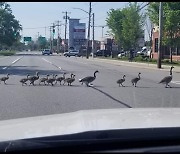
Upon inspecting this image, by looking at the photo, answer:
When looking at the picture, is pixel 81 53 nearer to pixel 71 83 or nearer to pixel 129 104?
pixel 71 83

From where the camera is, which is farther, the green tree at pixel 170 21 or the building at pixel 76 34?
the building at pixel 76 34

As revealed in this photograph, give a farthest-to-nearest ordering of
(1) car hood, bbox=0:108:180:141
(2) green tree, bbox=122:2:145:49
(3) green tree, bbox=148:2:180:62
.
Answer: (2) green tree, bbox=122:2:145:49
(3) green tree, bbox=148:2:180:62
(1) car hood, bbox=0:108:180:141

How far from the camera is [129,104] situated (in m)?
14.1

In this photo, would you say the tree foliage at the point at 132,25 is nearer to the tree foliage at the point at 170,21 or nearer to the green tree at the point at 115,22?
the green tree at the point at 115,22

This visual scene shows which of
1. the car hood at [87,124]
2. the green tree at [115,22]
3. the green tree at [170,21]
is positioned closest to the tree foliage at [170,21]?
the green tree at [170,21]

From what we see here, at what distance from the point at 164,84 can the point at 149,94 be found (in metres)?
4.48

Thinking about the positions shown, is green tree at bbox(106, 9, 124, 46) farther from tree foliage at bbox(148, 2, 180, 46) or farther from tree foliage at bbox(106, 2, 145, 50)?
tree foliage at bbox(148, 2, 180, 46)

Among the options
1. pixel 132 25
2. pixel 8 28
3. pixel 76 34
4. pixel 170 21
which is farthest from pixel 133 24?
pixel 76 34

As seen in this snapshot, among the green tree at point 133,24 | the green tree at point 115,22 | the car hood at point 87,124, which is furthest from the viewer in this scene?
the green tree at point 115,22

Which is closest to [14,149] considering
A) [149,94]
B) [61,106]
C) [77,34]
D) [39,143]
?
[39,143]

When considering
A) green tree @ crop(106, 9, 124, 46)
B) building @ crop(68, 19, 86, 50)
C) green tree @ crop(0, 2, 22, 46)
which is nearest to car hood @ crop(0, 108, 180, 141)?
green tree @ crop(106, 9, 124, 46)

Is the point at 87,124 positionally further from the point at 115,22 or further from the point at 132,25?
the point at 115,22

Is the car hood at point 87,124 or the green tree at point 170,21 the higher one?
the green tree at point 170,21

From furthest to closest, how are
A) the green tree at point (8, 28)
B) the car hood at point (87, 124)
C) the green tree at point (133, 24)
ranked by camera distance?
the green tree at point (8, 28) → the green tree at point (133, 24) → the car hood at point (87, 124)
